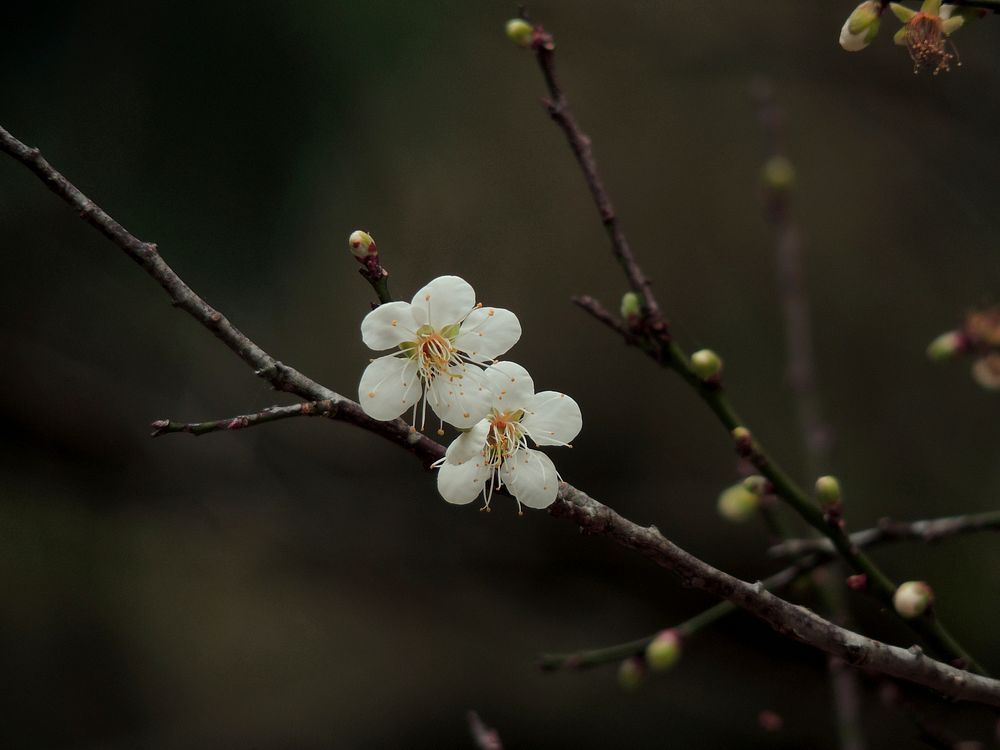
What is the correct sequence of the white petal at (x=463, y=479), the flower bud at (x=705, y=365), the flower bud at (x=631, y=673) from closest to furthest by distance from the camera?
the white petal at (x=463, y=479) → the flower bud at (x=705, y=365) → the flower bud at (x=631, y=673)

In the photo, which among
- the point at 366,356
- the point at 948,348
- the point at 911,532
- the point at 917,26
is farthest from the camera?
the point at 366,356

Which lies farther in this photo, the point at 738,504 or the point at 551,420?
the point at 738,504

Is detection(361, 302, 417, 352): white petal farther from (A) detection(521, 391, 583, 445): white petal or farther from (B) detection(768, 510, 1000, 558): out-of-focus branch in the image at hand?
(B) detection(768, 510, 1000, 558): out-of-focus branch

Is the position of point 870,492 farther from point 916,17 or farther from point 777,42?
point 916,17

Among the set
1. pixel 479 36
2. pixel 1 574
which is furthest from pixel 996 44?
pixel 1 574

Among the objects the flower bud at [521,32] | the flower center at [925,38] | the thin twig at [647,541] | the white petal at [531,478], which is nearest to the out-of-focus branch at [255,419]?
the thin twig at [647,541]

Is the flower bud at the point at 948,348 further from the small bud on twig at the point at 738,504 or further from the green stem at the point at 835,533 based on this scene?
the green stem at the point at 835,533

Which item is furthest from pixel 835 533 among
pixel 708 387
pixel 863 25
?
pixel 863 25

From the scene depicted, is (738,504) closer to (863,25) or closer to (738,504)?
(738,504)
